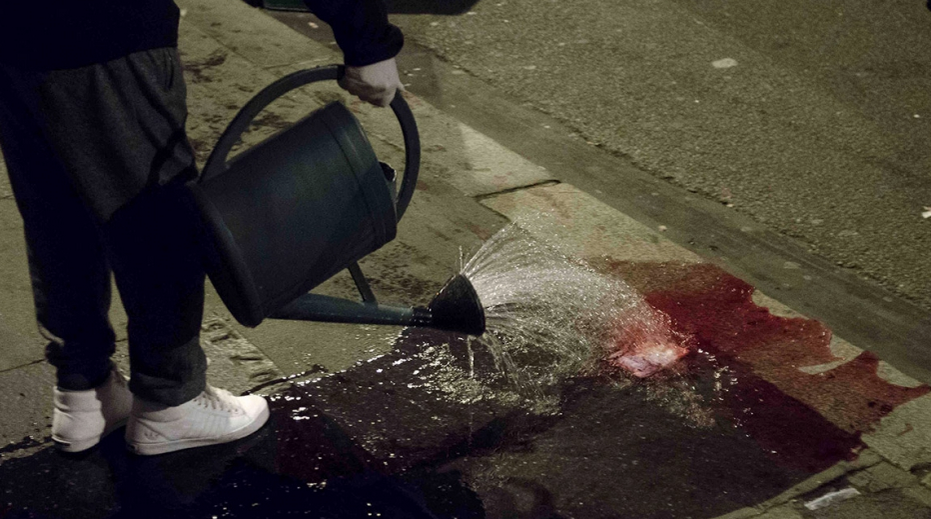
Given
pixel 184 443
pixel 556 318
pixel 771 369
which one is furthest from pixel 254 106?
pixel 771 369

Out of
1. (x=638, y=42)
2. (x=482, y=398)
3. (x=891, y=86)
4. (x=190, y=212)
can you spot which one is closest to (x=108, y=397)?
(x=190, y=212)

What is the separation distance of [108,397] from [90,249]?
0.43 metres

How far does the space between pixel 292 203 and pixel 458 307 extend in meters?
0.65

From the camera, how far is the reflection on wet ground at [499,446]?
263 cm

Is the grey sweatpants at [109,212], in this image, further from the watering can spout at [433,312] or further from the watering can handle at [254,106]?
the watering can spout at [433,312]

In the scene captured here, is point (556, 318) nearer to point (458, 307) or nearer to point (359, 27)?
point (458, 307)

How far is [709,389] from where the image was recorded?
10.4 feet

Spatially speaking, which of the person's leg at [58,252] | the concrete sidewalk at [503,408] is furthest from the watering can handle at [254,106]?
the concrete sidewalk at [503,408]

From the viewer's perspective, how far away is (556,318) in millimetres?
3426

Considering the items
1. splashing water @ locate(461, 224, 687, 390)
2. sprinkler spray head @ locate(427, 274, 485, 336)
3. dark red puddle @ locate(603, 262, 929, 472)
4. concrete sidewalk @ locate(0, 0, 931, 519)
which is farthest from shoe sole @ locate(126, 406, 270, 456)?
dark red puddle @ locate(603, 262, 929, 472)

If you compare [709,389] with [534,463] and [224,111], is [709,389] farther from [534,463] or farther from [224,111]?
[224,111]

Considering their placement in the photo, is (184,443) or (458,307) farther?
(458,307)

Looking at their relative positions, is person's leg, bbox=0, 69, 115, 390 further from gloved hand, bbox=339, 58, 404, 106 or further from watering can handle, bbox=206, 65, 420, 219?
gloved hand, bbox=339, 58, 404, 106

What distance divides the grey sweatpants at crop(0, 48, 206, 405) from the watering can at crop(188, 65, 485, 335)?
0.35 feet
